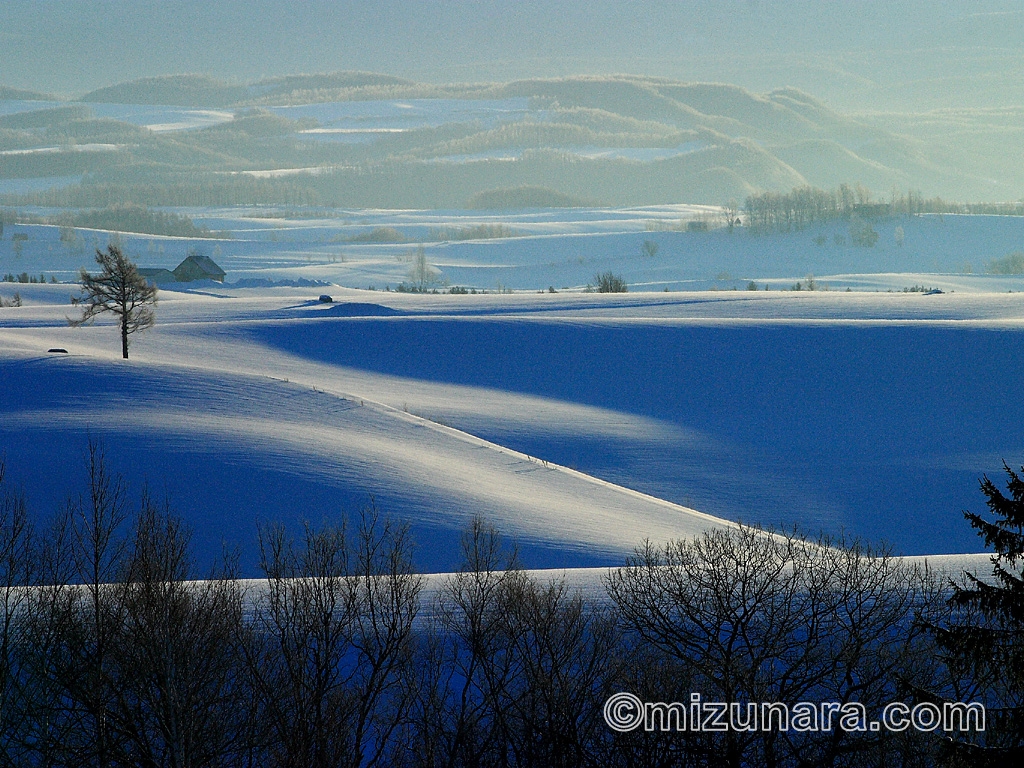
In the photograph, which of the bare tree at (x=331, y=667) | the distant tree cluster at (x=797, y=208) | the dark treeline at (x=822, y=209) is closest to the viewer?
the bare tree at (x=331, y=667)

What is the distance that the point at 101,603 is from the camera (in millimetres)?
13531

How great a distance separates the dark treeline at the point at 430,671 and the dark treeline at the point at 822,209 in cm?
15912

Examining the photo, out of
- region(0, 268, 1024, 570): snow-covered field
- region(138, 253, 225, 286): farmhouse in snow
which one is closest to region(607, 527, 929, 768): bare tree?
region(0, 268, 1024, 570): snow-covered field

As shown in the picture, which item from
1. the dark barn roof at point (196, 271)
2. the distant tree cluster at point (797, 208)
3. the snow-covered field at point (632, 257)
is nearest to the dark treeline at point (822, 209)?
the distant tree cluster at point (797, 208)

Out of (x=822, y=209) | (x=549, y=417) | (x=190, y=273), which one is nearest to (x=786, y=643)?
(x=549, y=417)

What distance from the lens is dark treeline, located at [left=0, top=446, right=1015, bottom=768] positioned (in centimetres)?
1250

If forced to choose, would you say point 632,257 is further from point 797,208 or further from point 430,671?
point 430,671

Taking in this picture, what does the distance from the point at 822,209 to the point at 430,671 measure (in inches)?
6777

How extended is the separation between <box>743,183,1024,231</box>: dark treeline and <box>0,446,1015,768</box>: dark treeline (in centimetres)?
15912

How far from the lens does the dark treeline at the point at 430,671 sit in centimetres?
1250

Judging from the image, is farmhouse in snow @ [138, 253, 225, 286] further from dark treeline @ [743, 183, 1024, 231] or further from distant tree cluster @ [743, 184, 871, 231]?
distant tree cluster @ [743, 184, 871, 231]

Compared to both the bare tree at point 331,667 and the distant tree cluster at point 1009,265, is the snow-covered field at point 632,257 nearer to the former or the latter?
the distant tree cluster at point 1009,265

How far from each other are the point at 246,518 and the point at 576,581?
1078 centimetres

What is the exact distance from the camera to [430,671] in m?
14.4
